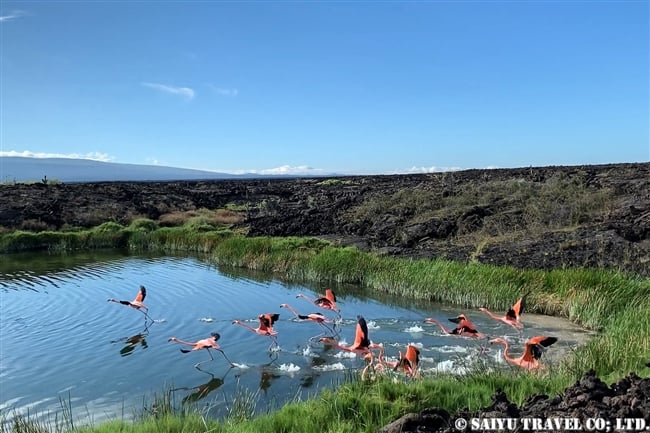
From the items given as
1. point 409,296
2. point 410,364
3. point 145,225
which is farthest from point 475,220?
point 410,364

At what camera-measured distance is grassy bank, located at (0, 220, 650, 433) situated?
21.1 ft

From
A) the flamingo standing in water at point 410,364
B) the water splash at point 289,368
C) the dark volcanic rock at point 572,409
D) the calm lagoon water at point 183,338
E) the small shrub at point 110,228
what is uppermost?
the dark volcanic rock at point 572,409

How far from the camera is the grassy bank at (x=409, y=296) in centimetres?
643

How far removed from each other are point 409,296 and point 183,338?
727 centimetres

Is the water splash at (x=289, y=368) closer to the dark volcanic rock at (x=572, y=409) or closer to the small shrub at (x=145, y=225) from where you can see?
the dark volcanic rock at (x=572, y=409)

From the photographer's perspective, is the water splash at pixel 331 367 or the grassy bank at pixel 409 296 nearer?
the grassy bank at pixel 409 296

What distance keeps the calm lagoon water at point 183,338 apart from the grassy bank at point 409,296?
2.51 ft

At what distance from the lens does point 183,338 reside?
1325 centimetres

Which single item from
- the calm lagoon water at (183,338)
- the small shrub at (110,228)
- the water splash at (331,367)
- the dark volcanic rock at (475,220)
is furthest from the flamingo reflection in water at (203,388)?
the small shrub at (110,228)

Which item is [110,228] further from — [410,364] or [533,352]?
[533,352]

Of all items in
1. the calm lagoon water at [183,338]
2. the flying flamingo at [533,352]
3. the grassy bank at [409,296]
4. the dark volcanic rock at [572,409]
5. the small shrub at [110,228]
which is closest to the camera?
the dark volcanic rock at [572,409]

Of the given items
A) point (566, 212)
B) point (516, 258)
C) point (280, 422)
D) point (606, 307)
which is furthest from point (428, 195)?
point (280, 422)

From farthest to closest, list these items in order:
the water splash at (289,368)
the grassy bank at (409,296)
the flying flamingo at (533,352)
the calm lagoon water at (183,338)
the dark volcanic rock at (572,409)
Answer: the water splash at (289,368), the calm lagoon water at (183,338), the flying flamingo at (533,352), the grassy bank at (409,296), the dark volcanic rock at (572,409)

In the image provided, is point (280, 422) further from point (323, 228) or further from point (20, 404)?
point (323, 228)
